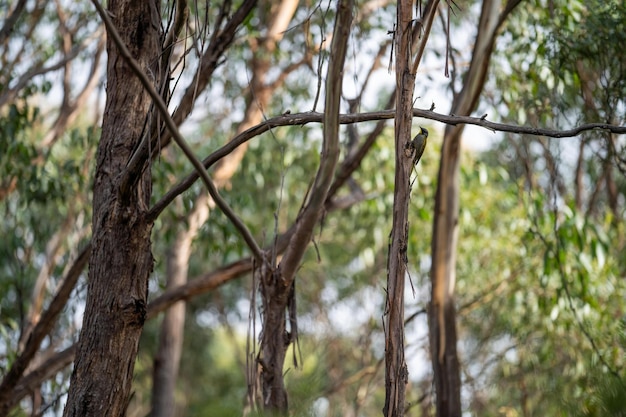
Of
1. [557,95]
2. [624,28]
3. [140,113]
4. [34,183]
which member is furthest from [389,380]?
[34,183]

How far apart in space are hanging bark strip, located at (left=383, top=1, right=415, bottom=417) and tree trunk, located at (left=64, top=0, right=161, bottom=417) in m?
1.00

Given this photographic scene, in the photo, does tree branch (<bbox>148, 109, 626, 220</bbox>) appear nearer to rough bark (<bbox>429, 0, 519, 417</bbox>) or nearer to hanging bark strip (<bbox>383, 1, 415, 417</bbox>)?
hanging bark strip (<bbox>383, 1, 415, 417</bbox>)

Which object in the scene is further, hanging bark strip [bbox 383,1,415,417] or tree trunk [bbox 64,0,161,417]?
tree trunk [bbox 64,0,161,417]

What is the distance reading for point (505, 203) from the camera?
27.6 feet

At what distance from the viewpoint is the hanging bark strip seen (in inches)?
88.5

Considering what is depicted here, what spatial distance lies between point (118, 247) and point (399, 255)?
112 centimetres

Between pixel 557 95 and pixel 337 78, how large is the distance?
3.77 meters

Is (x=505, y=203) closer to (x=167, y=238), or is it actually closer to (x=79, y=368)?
(x=167, y=238)

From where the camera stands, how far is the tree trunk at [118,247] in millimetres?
2709

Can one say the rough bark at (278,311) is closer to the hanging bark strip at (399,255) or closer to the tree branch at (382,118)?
the tree branch at (382,118)

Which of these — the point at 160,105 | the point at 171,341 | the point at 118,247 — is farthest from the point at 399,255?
the point at 171,341

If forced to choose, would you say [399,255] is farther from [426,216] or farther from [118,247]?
[426,216]

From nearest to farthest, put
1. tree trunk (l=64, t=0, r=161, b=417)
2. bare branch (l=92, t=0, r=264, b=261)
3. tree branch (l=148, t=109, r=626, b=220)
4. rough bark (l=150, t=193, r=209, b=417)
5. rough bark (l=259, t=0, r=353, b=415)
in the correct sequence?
bare branch (l=92, t=0, r=264, b=261) < tree branch (l=148, t=109, r=626, b=220) < tree trunk (l=64, t=0, r=161, b=417) < rough bark (l=259, t=0, r=353, b=415) < rough bark (l=150, t=193, r=209, b=417)

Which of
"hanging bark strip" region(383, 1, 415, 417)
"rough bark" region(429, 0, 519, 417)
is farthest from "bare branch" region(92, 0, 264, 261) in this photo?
"rough bark" region(429, 0, 519, 417)
